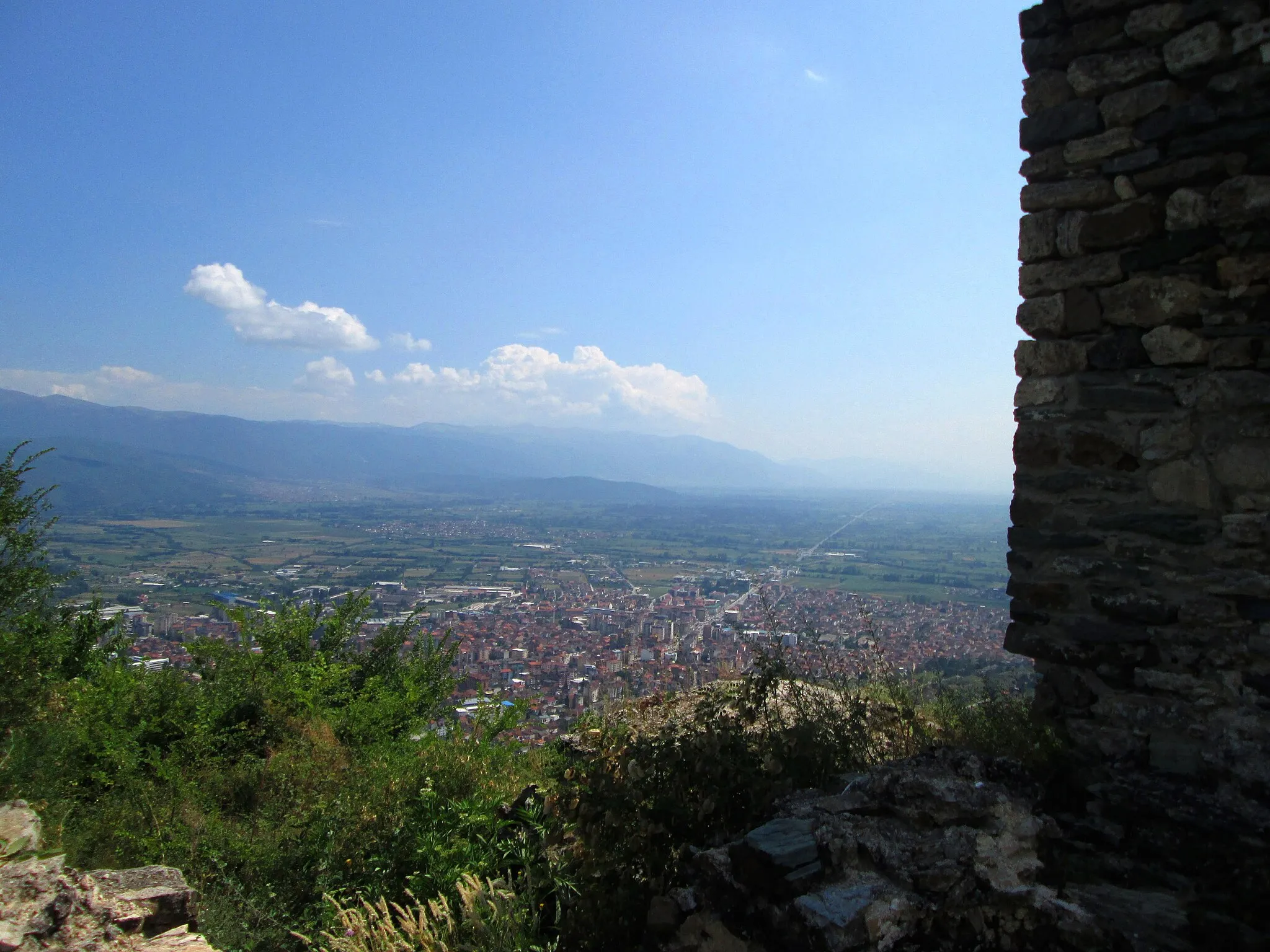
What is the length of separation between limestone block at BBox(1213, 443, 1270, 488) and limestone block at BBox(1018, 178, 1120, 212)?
4.15ft

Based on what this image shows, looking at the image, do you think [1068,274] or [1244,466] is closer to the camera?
[1244,466]

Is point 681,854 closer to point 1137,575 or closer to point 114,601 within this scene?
point 1137,575

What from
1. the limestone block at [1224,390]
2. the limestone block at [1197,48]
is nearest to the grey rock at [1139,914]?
the limestone block at [1224,390]

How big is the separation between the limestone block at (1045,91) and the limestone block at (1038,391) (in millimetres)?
1351

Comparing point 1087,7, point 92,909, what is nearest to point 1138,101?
point 1087,7

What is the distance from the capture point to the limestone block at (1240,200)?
2.95 m

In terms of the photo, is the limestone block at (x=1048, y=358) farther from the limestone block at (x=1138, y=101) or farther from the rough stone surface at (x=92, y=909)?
the rough stone surface at (x=92, y=909)

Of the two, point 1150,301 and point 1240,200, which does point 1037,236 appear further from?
point 1240,200

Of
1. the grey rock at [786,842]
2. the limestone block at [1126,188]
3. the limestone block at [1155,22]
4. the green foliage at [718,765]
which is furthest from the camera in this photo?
the limestone block at [1126,188]

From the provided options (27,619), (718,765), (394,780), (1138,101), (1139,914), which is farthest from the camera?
(27,619)

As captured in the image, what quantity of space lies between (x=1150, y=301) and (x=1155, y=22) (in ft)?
4.16

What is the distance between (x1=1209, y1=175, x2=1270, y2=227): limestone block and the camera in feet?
9.68

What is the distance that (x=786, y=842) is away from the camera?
7.66ft

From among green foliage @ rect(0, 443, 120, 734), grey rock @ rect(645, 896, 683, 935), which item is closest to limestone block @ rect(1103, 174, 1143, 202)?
grey rock @ rect(645, 896, 683, 935)
